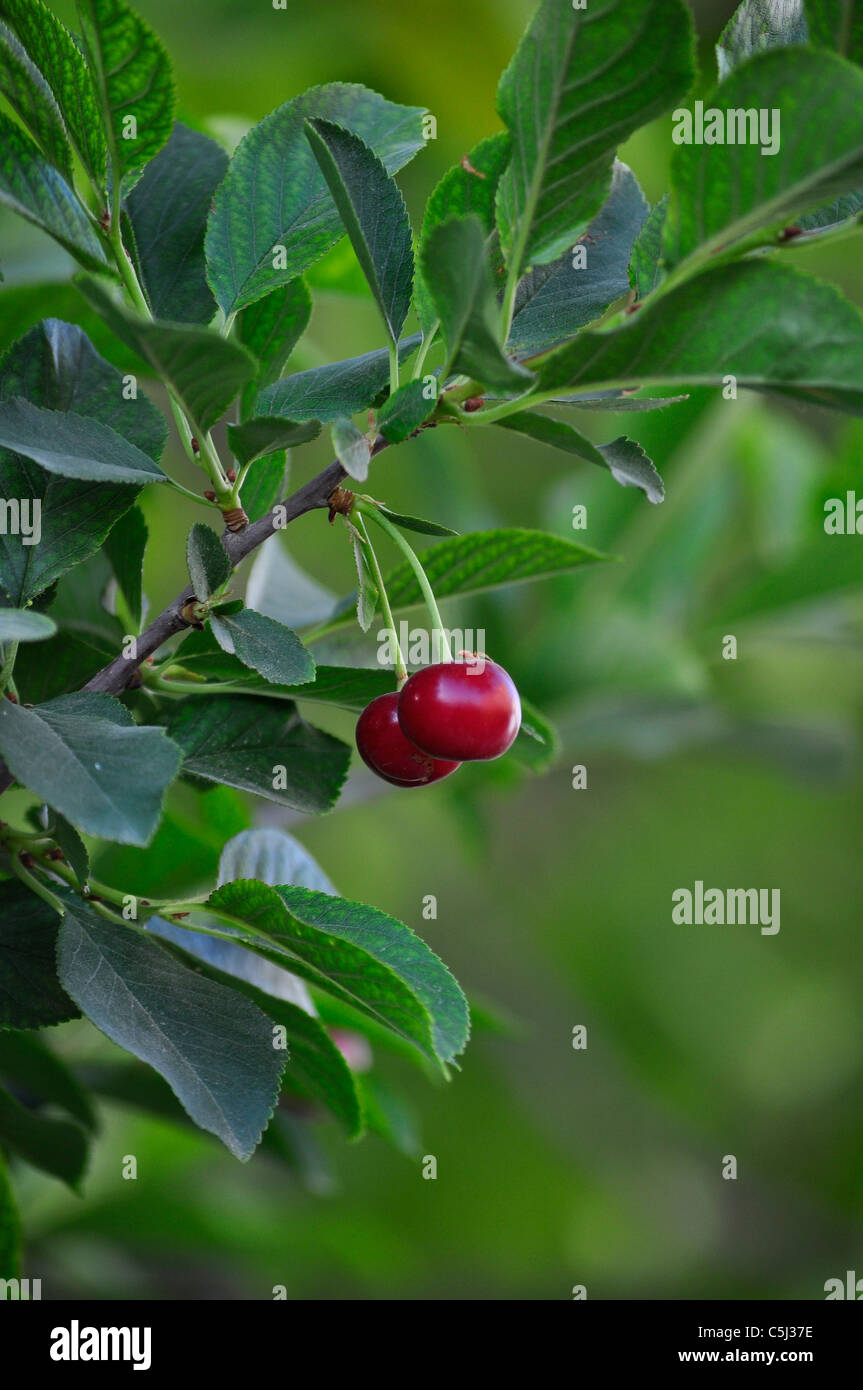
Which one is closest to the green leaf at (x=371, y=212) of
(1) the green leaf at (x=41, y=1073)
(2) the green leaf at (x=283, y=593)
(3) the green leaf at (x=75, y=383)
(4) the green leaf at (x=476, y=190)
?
(4) the green leaf at (x=476, y=190)

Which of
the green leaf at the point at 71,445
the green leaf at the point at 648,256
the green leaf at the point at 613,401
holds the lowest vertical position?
the green leaf at the point at 71,445

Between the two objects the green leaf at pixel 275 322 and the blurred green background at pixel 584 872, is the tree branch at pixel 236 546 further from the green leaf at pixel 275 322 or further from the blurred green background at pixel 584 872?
the blurred green background at pixel 584 872

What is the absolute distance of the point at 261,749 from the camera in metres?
0.58

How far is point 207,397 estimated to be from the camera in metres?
0.46

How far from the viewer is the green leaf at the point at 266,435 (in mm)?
448

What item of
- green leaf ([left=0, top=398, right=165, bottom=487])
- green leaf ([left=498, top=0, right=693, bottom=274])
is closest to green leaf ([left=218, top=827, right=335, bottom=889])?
A: green leaf ([left=0, top=398, right=165, bottom=487])

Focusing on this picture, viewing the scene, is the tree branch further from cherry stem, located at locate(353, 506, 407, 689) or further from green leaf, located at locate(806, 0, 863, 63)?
green leaf, located at locate(806, 0, 863, 63)

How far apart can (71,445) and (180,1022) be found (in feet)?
0.77

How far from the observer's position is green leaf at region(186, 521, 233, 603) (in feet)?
1.54

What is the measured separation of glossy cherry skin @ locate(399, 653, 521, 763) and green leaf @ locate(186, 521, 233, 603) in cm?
9

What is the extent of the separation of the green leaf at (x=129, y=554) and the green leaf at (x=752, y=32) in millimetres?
333

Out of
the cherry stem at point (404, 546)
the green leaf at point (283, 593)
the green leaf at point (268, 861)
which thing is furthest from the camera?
the green leaf at point (283, 593)

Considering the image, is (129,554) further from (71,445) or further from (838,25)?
(838,25)
